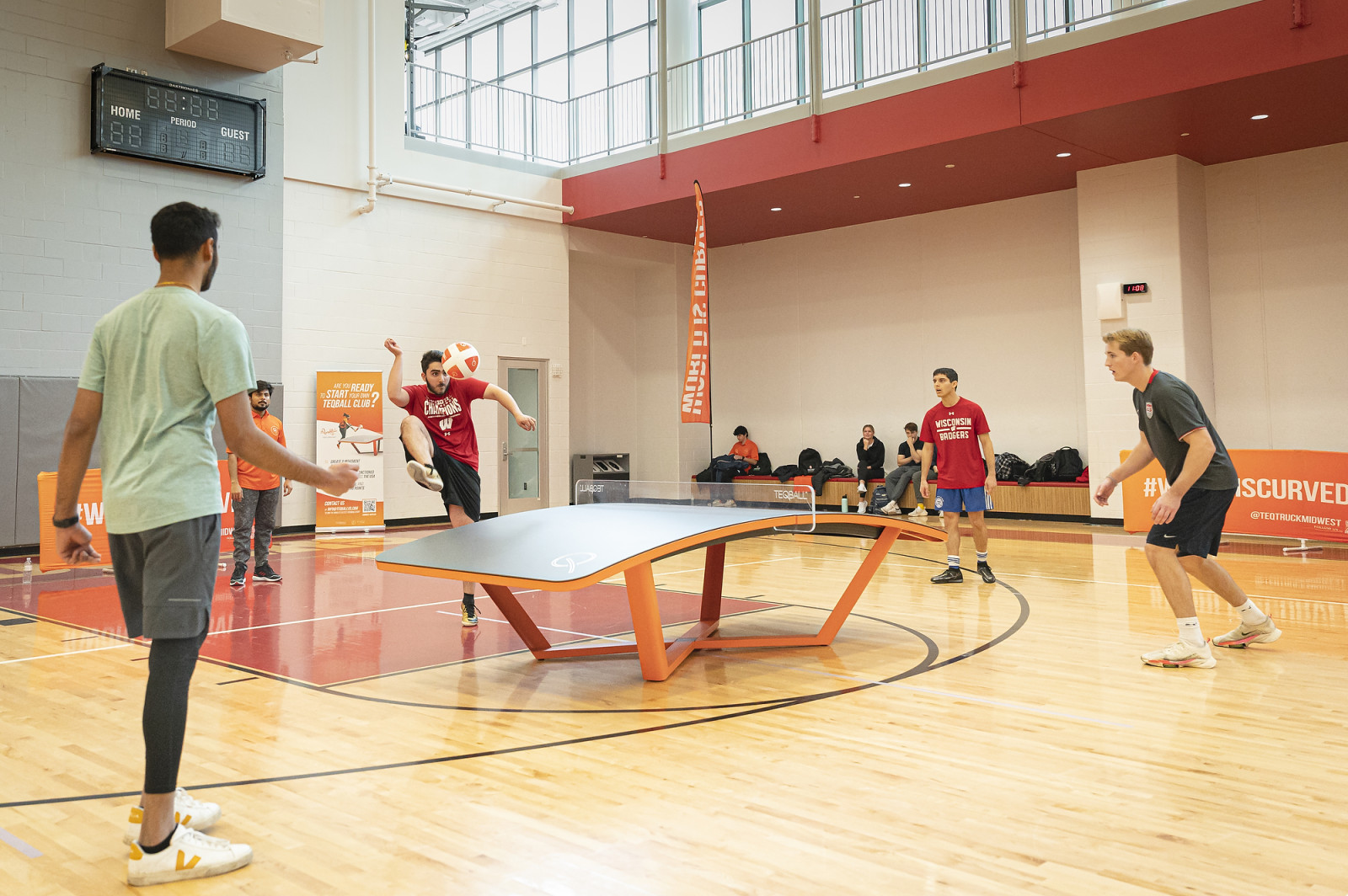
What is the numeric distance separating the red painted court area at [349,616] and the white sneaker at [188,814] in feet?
6.29

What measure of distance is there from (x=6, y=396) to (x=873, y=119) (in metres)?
10.2

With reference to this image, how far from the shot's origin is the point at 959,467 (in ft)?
26.2

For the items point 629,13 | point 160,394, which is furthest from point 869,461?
point 160,394

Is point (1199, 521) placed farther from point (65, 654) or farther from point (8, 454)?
point (8, 454)

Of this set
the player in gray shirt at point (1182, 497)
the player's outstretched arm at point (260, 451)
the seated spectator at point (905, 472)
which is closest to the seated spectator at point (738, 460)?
the seated spectator at point (905, 472)

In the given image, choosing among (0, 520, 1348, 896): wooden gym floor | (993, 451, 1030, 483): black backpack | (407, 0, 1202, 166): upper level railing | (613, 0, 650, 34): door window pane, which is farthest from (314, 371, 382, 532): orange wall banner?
(993, 451, 1030, 483): black backpack

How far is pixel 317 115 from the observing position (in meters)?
13.0

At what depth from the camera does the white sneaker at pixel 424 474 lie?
5316 mm

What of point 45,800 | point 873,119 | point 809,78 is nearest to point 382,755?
point 45,800

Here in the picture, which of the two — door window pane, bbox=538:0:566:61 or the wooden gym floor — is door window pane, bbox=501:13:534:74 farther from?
the wooden gym floor

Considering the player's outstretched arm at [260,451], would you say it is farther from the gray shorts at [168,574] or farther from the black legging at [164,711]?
the black legging at [164,711]

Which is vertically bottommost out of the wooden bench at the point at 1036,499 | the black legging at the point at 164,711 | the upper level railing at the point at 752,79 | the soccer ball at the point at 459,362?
the black legging at the point at 164,711

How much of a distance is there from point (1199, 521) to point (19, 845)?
4.92 metres

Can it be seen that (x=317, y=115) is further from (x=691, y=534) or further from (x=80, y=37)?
(x=691, y=534)
